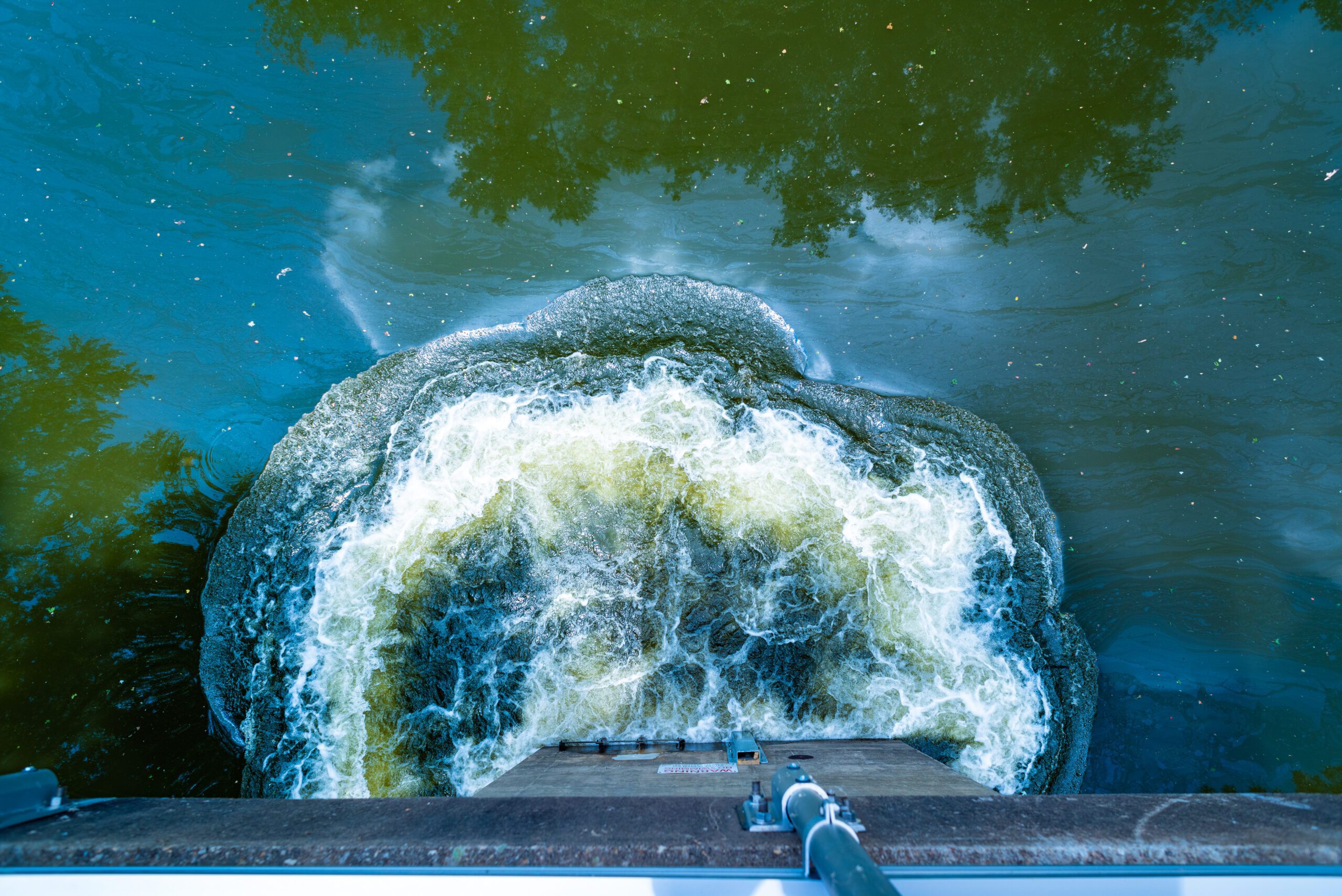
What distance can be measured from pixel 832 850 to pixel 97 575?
473 centimetres

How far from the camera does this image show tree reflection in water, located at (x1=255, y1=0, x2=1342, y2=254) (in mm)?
3490

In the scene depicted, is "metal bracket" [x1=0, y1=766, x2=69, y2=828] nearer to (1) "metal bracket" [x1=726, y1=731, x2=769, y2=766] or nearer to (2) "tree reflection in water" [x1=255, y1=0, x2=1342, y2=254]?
(1) "metal bracket" [x1=726, y1=731, x2=769, y2=766]

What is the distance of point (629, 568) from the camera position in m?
3.60

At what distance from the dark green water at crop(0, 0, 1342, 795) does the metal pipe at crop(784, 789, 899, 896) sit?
8.67ft

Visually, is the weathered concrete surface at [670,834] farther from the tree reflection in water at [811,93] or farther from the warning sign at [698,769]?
the tree reflection in water at [811,93]

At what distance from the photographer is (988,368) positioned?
3.59 meters

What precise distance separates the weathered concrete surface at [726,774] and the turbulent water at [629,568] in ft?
0.75

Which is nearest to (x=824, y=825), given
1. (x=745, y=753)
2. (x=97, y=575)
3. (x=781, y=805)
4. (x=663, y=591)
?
(x=781, y=805)

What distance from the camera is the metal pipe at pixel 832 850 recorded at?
56.8 inches

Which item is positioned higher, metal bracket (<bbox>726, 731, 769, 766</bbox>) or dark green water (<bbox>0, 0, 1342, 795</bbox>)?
dark green water (<bbox>0, 0, 1342, 795</bbox>)

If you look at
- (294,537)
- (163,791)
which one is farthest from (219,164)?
(163,791)

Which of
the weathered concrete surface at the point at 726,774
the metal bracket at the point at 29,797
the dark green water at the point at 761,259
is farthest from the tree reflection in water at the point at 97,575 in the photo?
the weathered concrete surface at the point at 726,774

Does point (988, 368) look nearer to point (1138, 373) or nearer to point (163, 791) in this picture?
point (1138, 373)

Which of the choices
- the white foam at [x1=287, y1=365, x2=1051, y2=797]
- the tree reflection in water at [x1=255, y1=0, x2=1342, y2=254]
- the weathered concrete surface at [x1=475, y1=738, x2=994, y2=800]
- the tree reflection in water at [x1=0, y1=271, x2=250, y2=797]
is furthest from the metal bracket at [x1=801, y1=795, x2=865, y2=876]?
the tree reflection in water at [x1=0, y1=271, x2=250, y2=797]
